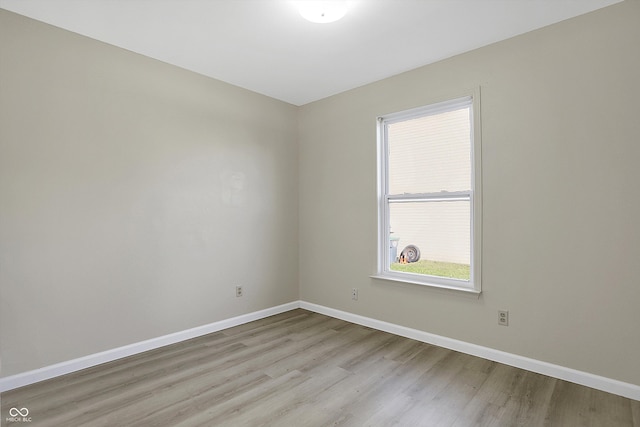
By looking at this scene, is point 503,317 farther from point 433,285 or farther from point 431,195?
point 431,195

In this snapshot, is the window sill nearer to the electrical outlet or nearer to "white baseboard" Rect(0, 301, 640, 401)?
the electrical outlet

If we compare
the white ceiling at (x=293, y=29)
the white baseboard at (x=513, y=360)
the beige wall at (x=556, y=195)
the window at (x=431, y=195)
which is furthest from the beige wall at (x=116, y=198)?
the beige wall at (x=556, y=195)

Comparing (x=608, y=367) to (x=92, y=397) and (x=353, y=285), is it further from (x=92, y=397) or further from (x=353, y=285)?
(x=92, y=397)

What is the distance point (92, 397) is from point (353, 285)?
2545mm

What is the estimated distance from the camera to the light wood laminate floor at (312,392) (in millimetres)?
1960

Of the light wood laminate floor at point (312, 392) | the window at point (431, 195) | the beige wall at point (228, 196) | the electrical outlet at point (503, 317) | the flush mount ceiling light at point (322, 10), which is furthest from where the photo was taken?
the window at point (431, 195)

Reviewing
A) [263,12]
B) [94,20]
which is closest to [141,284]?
[94,20]

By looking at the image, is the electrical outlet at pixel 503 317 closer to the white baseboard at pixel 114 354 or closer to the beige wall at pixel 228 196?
the beige wall at pixel 228 196

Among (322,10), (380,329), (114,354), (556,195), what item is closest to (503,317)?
(556,195)

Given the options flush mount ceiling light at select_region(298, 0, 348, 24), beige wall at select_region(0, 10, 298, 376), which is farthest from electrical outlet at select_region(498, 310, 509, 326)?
flush mount ceiling light at select_region(298, 0, 348, 24)

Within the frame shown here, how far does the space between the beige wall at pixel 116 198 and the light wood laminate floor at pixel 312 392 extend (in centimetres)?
43

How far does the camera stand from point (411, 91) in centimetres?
328

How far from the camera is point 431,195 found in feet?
10.6

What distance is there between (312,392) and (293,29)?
275 centimetres
